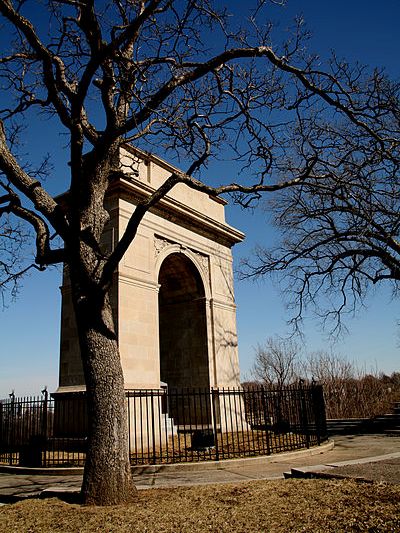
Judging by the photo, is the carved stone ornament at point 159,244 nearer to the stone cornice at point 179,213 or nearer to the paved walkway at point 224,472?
the stone cornice at point 179,213

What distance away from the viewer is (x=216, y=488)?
23.2 feet

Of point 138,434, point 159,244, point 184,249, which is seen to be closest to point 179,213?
point 184,249

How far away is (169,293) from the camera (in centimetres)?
1856

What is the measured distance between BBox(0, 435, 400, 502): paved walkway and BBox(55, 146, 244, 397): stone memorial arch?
366 cm

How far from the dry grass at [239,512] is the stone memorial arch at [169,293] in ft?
21.7

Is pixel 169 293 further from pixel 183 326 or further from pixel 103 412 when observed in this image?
pixel 103 412

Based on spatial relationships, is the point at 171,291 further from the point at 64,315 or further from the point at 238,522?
the point at 238,522

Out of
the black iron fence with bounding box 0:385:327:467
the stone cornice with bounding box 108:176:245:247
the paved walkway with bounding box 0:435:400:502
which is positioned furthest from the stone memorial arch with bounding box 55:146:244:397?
the paved walkway with bounding box 0:435:400:502

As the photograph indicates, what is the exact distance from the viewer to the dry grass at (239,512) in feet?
15.6

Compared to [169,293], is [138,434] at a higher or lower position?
lower

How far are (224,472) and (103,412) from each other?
3.63 m

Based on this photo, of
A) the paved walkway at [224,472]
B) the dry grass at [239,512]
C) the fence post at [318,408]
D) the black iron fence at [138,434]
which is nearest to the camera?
the dry grass at [239,512]

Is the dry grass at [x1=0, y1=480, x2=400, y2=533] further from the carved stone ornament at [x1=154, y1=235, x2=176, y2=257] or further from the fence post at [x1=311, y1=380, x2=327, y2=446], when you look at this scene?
the carved stone ornament at [x1=154, y1=235, x2=176, y2=257]

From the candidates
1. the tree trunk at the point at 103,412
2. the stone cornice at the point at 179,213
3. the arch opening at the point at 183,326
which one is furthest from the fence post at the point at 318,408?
the stone cornice at the point at 179,213
